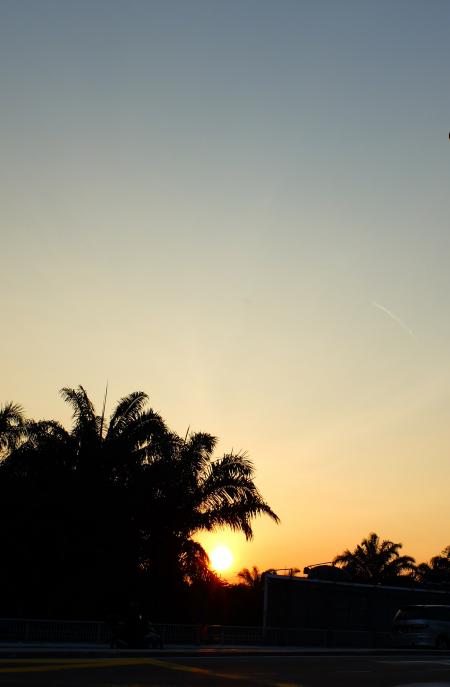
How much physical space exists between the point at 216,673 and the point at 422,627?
1691 cm

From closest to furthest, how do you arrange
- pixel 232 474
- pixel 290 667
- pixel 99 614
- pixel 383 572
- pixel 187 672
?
pixel 187 672 < pixel 290 667 < pixel 99 614 < pixel 232 474 < pixel 383 572

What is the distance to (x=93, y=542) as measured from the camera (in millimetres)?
32125

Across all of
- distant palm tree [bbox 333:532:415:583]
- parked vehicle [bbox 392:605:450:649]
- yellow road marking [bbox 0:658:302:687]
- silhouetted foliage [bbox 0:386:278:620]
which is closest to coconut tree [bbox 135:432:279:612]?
silhouetted foliage [bbox 0:386:278:620]

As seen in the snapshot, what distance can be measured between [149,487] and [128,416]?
358 cm

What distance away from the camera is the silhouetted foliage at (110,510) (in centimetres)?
3181

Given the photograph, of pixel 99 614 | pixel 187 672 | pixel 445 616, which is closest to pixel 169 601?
pixel 99 614

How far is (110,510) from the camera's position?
33.3 meters

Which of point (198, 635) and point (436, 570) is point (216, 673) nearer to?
point (198, 635)

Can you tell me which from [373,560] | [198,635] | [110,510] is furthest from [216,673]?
[373,560]

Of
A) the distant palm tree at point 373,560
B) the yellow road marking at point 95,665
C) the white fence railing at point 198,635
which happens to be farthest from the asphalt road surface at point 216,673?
the distant palm tree at point 373,560

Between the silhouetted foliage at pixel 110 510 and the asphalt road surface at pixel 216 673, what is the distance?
10871 millimetres

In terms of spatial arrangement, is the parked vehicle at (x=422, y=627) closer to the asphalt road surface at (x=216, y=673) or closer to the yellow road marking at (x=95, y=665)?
the asphalt road surface at (x=216, y=673)

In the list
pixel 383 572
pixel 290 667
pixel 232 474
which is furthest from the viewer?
pixel 383 572

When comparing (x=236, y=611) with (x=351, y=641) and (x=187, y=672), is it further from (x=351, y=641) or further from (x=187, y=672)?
(x=187, y=672)
